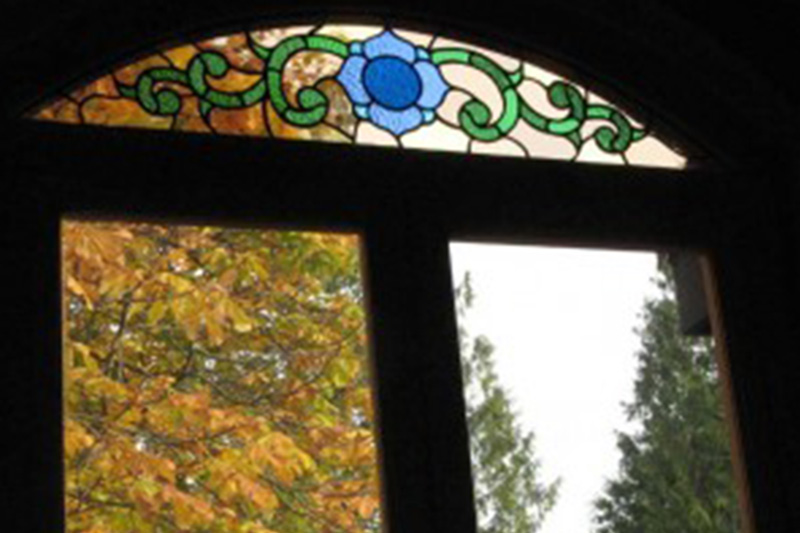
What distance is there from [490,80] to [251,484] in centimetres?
107

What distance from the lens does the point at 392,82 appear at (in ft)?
11.1

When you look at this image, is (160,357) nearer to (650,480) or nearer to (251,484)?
(251,484)

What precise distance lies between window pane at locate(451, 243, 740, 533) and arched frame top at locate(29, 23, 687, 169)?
0.27 m

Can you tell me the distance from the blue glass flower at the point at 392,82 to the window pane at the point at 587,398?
0.32 metres

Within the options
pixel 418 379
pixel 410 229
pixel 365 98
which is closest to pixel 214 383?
pixel 418 379

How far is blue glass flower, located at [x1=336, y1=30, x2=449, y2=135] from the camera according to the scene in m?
3.35

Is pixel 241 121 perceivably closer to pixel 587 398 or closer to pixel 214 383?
pixel 214 383

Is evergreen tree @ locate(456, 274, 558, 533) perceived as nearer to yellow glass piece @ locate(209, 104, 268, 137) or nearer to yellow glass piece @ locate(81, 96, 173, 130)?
yellow glass piece @ locate(209, 104, 268, 137)

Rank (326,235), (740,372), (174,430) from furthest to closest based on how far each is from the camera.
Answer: (740,372), (326,235), (174,430)

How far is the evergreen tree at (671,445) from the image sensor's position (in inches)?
128

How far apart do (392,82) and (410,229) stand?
1.18 ft

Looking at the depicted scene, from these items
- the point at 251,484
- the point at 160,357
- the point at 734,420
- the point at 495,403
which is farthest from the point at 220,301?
the point at 734,420

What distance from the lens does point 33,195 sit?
2.97 meters

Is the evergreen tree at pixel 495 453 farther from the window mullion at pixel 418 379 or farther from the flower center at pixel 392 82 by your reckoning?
the flower center at pixel 392 82
